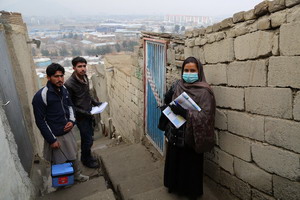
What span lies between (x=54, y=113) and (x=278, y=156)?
2.81m

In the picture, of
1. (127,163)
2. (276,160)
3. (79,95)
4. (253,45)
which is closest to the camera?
(276,160)

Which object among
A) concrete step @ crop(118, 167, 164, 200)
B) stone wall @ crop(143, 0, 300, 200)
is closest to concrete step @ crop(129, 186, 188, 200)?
concrete step @ crop(118, 167, 164, 200)

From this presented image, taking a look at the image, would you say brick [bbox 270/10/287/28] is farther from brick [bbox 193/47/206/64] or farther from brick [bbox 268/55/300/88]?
brick [bbox 193/47/206/64]

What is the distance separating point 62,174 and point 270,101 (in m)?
2.86

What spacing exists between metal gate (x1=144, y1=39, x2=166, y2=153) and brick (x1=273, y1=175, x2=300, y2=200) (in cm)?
243

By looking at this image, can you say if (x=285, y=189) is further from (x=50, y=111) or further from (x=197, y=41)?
(x=50, y=111)

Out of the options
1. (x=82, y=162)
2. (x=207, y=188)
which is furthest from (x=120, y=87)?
(x=207, y=188)

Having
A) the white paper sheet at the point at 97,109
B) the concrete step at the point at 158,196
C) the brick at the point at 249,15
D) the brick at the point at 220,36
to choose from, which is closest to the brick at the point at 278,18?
the brick at the point at 249,15

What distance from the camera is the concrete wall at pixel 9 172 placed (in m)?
2.46

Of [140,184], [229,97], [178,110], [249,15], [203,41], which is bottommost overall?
[140,184]

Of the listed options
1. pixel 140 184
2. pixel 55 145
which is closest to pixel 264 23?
pixel 140 184

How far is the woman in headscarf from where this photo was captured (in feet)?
8.80

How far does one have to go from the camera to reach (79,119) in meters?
4.33

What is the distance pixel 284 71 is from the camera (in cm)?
215
